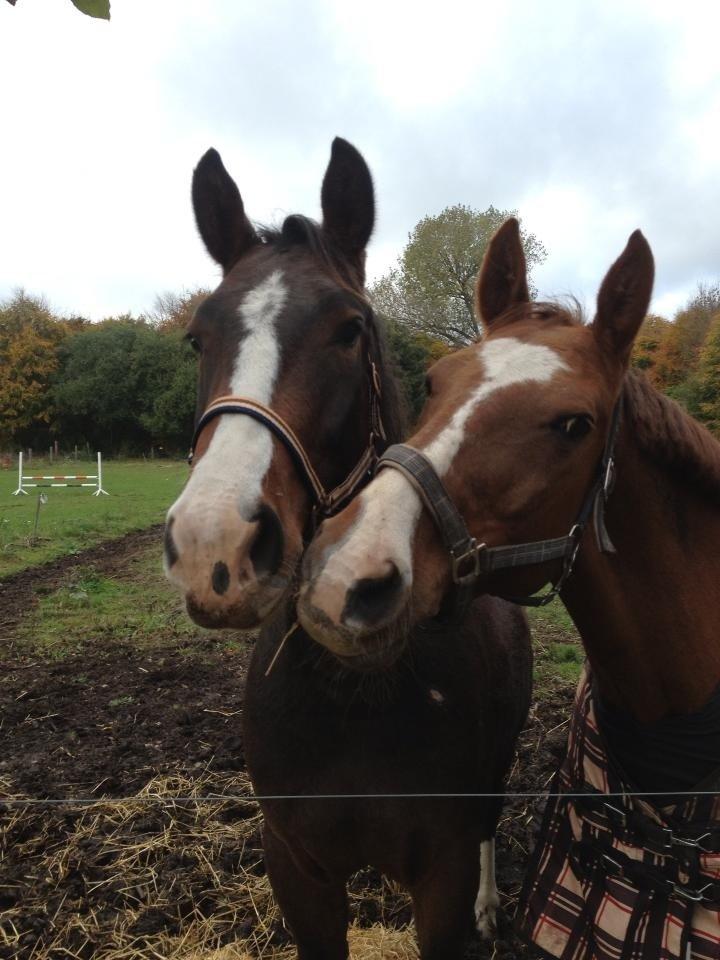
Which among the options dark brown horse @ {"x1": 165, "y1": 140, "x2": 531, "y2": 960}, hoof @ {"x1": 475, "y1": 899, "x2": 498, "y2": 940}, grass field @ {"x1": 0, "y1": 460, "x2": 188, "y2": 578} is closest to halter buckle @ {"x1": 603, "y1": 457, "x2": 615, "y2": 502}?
dark brown horse @ {"x1": 165, "y1": 140, "x2": 531, "y2": 960}

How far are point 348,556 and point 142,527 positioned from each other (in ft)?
47.0

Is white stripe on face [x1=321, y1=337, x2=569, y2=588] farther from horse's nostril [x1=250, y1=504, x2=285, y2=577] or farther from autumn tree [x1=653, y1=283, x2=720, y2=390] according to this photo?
autumn tree [x1=653, y1=283, x2=720, y2=390]

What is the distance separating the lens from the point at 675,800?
5.97ft

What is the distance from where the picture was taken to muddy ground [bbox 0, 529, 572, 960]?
3166mm

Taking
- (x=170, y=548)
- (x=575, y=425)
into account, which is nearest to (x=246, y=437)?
(x=170, y=548)

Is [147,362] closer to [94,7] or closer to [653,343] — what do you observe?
[653,343]

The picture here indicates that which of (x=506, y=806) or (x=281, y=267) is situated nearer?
(x=281, y=267)

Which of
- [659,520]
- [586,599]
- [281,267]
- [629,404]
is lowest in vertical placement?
[586,599]

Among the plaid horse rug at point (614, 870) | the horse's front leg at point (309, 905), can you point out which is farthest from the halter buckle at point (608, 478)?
the horse's front leg at point (309, 905)

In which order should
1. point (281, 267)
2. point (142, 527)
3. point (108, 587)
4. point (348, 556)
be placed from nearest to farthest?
1. point (348, 556)
2. point (281, 267)
3. point (108, 587)
4. point (142, 527)

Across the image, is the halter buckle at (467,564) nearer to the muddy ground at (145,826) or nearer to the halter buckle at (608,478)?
the halter buckle at (608,478)

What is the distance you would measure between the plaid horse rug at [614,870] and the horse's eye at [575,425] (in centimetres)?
104

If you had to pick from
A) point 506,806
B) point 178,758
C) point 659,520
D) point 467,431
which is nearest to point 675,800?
point 659,520

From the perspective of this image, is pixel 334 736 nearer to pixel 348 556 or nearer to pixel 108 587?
pixel 348 556
